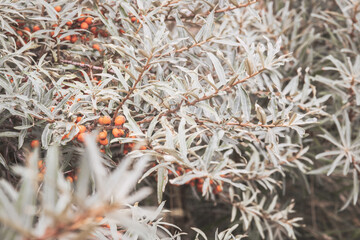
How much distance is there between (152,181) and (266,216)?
0.55 meters

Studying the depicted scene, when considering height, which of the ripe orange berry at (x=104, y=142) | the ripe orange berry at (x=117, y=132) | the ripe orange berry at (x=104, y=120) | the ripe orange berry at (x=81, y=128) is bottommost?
the ripe orange berry at (x=104, y=142)

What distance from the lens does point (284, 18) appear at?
1762 mm

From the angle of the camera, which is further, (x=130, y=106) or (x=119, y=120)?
(x=130, y=106)

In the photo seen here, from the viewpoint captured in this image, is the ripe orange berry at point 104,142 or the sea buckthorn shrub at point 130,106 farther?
the ripe orange berry at point 104,142

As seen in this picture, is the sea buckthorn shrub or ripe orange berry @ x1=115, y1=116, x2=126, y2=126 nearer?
the sea buckthorn shrub

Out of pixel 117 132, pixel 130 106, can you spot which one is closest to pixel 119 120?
pixel 117 132

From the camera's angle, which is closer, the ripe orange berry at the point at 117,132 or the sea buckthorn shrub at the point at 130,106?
the sea buckthorn shrub at the point at 130,106

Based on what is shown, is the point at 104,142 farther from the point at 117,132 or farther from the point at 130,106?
the point at 130,106

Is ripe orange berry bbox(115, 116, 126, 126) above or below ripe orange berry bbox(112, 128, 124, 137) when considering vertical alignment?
above

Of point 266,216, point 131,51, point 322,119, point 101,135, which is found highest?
point 131,51

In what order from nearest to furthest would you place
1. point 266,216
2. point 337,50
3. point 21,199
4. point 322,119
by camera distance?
point 21,199 < point 266,216 < point 322,119 < point 337,50

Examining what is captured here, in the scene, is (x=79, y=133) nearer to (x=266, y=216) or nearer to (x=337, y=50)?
(x=266, y=216)

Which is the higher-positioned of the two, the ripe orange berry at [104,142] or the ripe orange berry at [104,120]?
the ripe orange berry at [104,120]

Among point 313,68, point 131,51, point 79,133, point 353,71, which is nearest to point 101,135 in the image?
point 79,133
